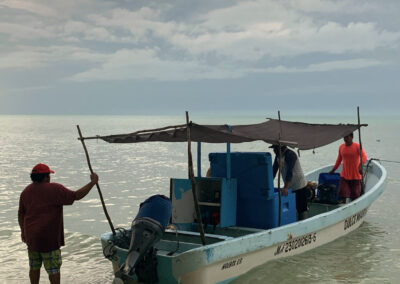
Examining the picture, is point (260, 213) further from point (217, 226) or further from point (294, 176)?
point (294, 176)

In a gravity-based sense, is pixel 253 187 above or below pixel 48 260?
above

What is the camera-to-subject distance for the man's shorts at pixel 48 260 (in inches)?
228

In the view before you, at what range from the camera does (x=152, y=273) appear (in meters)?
6.16

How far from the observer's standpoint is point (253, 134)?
7.53 m

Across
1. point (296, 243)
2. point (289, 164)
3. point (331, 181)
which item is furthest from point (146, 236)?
point (331, 181)

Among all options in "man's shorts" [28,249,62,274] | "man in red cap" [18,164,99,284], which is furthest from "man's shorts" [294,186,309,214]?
"man's shorts" [28,249,62,274]

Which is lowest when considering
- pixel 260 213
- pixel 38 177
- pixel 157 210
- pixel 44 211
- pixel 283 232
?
pixel 283 232

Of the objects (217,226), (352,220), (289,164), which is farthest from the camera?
(352,220)

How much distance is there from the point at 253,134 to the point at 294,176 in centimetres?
160

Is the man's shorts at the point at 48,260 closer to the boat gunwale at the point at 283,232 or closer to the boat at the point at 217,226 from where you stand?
the boat at the point at 217,226

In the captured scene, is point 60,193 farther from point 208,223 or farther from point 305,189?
point 305,189

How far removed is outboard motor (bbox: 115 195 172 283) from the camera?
5.82 meters

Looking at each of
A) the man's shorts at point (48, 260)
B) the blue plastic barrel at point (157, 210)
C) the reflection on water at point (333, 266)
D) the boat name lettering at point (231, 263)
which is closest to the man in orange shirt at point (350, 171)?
the reflection on water at point (333, 266)

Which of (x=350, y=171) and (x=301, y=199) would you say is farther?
(x=350, y=171)
